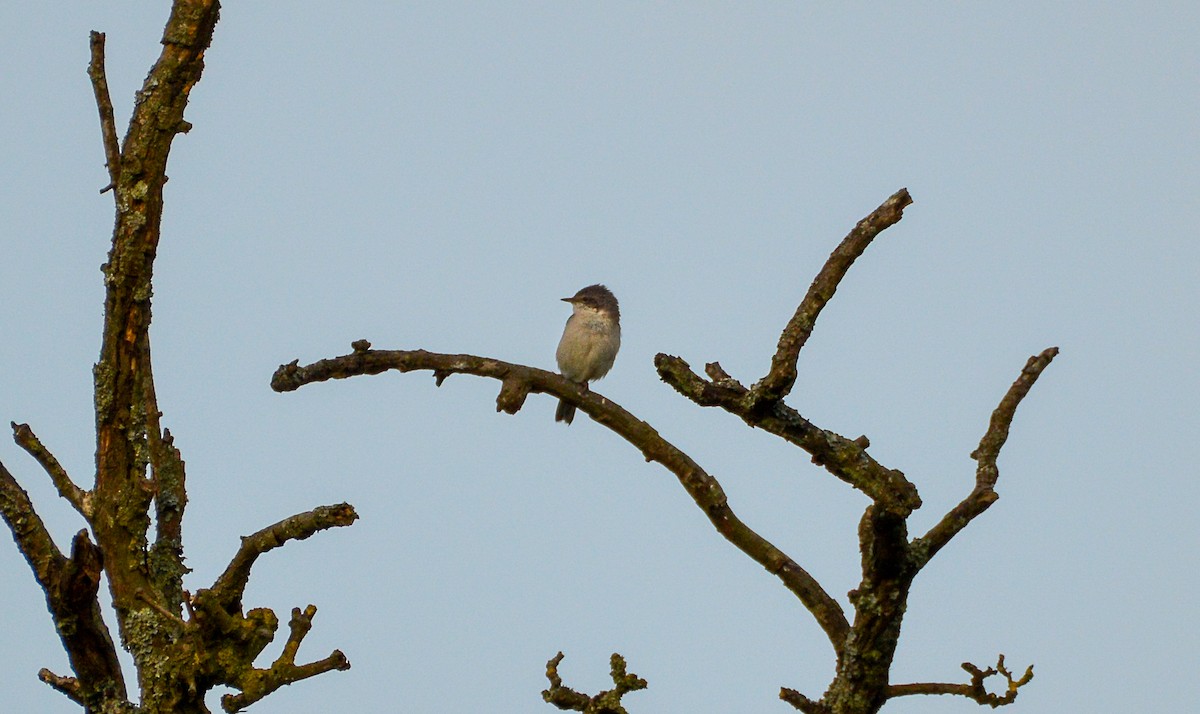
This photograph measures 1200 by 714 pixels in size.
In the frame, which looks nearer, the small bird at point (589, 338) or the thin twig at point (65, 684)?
the thin twig at point (65, 684)

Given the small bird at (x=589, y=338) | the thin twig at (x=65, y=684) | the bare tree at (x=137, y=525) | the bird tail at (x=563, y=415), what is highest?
the small bird at (x=589, y=338)

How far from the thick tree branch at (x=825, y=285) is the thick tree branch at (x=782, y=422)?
0.56ft

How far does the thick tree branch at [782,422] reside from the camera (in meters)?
5.07

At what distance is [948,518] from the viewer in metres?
5.01

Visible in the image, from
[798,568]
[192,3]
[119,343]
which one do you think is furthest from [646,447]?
[192,3]

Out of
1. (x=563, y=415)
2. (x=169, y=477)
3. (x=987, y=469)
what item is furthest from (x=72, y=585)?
(x=563, y=415)

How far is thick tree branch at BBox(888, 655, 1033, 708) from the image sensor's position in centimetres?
503

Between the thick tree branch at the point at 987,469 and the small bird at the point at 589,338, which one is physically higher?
the small bird at the point at 589,338

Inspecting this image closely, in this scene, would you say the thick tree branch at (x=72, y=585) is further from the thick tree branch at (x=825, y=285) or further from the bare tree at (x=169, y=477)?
the thick tree branch at (x=825, y=285)

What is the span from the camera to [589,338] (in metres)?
11.5

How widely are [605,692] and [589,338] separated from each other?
6.45 metres

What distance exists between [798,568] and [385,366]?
6.32 feet

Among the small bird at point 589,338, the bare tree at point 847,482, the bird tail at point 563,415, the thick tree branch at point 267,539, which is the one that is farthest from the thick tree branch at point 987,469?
the bird tail at point 563,415

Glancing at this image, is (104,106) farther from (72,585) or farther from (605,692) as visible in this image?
(605,692)
